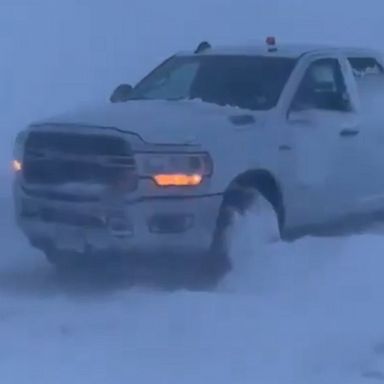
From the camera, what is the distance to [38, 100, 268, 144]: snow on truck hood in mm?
9461

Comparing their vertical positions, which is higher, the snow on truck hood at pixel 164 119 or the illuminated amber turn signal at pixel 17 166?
the snow on truck hood at pixel 164 119

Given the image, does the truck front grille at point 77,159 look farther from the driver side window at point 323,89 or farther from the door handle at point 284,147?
the driver side window at point 323,89

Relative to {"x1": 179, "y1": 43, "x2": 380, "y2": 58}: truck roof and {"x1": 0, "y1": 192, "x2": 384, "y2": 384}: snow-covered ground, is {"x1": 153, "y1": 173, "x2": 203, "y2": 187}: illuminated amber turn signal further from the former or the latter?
{"x1": 179, "y1": 43, "x2": 380, "y2": 58}: truck roof

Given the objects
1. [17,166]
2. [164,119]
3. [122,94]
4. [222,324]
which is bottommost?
[222,324]

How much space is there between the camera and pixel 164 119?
9.72 m

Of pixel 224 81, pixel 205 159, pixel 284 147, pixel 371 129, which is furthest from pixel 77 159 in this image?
pixel 371 129

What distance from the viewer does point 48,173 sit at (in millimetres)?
9664

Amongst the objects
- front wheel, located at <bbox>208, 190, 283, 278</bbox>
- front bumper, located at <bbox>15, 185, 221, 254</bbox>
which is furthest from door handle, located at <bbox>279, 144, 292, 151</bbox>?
front bumper, located at <bbox>15, 185, 221, 254</bbox>

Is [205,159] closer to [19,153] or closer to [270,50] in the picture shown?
[19,153]

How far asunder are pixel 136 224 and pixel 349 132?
235 centimetres

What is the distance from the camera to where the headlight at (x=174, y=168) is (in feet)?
30.5

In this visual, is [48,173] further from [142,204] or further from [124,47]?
[124,47]

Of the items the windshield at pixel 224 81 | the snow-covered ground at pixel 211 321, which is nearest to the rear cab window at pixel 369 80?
the windshield at pixel 224 81

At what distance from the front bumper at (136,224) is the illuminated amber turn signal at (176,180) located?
88 millimetres
